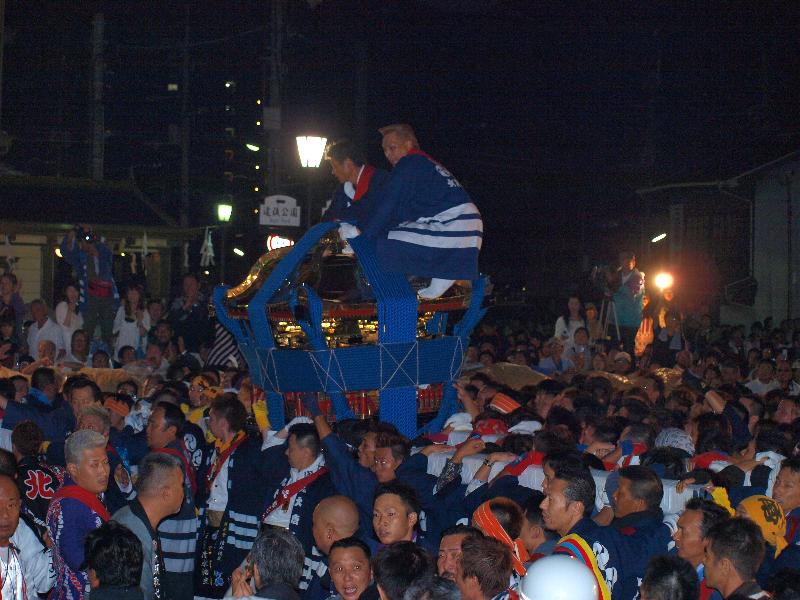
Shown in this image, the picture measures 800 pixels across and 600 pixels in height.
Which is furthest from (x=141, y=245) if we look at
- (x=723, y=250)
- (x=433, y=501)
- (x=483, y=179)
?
(x=433, y=501)

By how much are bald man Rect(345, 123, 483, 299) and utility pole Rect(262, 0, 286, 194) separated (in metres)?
8.55

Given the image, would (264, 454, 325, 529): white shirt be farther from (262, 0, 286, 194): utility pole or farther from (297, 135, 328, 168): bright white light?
(262, 0, 286, 194): utility pole

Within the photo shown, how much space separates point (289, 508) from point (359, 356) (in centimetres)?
142

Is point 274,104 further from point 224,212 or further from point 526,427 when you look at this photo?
point 526,427

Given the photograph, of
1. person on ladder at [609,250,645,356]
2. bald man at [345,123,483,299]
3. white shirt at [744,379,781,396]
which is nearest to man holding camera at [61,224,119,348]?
person on ladder at [609,250,645,356]

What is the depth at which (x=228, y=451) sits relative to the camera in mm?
6797

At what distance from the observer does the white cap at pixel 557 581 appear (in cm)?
323

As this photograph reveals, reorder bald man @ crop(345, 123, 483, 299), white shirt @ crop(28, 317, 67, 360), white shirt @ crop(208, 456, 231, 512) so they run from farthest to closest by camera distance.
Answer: white shirt @ crop(28, 317, 67, 360) → bald man @ crop(345, 123, 483, 299) → white shirt @ crop(208, 456, 231, 512)

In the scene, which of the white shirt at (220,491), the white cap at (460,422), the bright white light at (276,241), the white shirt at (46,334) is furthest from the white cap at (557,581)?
the bright white light at (276,241)

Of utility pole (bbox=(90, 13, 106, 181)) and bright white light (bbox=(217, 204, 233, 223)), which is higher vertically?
utility pole (bbox=(90, 13, 106, 181))

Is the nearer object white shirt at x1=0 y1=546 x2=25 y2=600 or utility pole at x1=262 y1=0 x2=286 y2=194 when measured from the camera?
white shirt at x1=0 y1=546 x2=25 y2=600

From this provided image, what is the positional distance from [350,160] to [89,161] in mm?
20797

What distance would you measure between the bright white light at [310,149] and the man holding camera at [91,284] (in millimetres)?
2759

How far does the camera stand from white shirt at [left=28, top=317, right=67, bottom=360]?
12.7 meters
